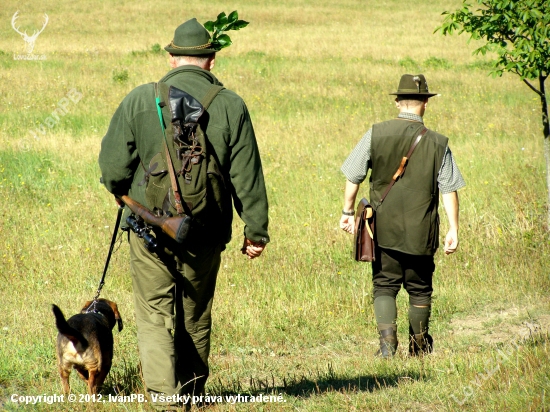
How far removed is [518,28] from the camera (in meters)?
6.38

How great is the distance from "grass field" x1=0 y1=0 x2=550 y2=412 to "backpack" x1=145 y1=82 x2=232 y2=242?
115 cm

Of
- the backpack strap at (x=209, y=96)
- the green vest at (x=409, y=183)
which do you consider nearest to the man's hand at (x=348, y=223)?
the green vest at (x=409, y=183)

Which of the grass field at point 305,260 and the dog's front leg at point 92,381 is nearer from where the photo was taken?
the dog's front leg at point 92,381

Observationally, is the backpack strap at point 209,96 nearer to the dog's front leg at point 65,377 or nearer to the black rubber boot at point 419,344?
the dog's front leg at point 65,377

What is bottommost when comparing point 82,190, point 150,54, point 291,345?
point 291,345

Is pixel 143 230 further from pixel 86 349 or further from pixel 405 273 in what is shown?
pixel 405 273

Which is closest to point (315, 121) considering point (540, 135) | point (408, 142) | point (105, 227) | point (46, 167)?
point (540, 135)

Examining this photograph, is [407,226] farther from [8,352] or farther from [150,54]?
[150,54]

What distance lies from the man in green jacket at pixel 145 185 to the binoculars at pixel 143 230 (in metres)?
0.07

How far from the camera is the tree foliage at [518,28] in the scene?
625 cm

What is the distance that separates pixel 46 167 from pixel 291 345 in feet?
20.5

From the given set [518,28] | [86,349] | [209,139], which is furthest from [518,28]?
[86,349]

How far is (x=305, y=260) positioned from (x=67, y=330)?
12.3 ft

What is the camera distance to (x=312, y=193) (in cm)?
911
